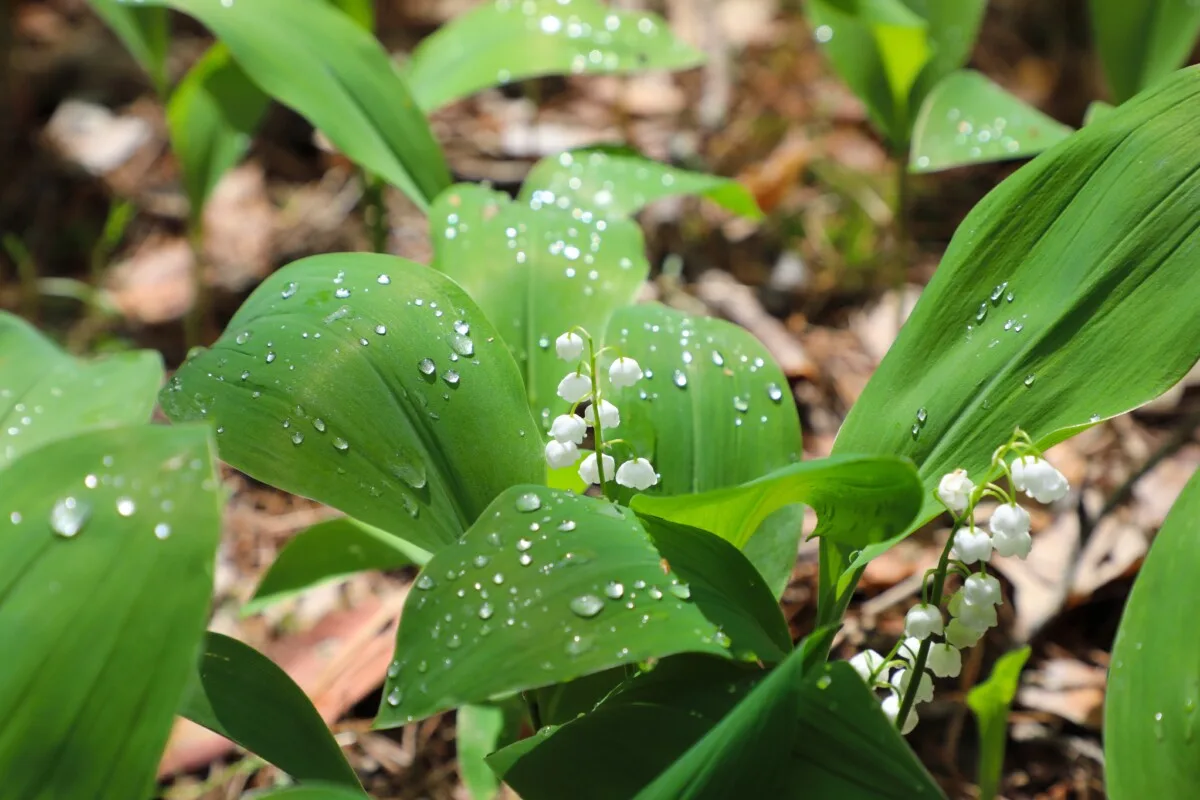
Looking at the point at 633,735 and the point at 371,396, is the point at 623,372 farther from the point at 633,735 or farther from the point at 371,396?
the point at 633,735

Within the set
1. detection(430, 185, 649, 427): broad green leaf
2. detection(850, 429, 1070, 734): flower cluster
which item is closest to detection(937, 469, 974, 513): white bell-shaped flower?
detection(850, 429, 1070, 734): flower cluster

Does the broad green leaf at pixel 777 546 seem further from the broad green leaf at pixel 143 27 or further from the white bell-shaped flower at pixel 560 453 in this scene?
the broad green leaf at pixel 143 27

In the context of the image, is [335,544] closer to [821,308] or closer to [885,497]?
[885,497]

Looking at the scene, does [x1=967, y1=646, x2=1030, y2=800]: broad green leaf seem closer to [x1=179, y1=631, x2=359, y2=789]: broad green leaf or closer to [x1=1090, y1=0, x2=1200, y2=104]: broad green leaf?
[x1=179, y1=631, x2=359, y2=789]: broad green leaf

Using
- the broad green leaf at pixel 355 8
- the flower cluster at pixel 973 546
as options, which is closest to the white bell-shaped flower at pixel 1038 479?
the flower cluster at pixel 973 546

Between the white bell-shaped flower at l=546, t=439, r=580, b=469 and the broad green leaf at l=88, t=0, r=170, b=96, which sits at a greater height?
the white bell-shaped flower at l=546, t=439, r=580, b=469
